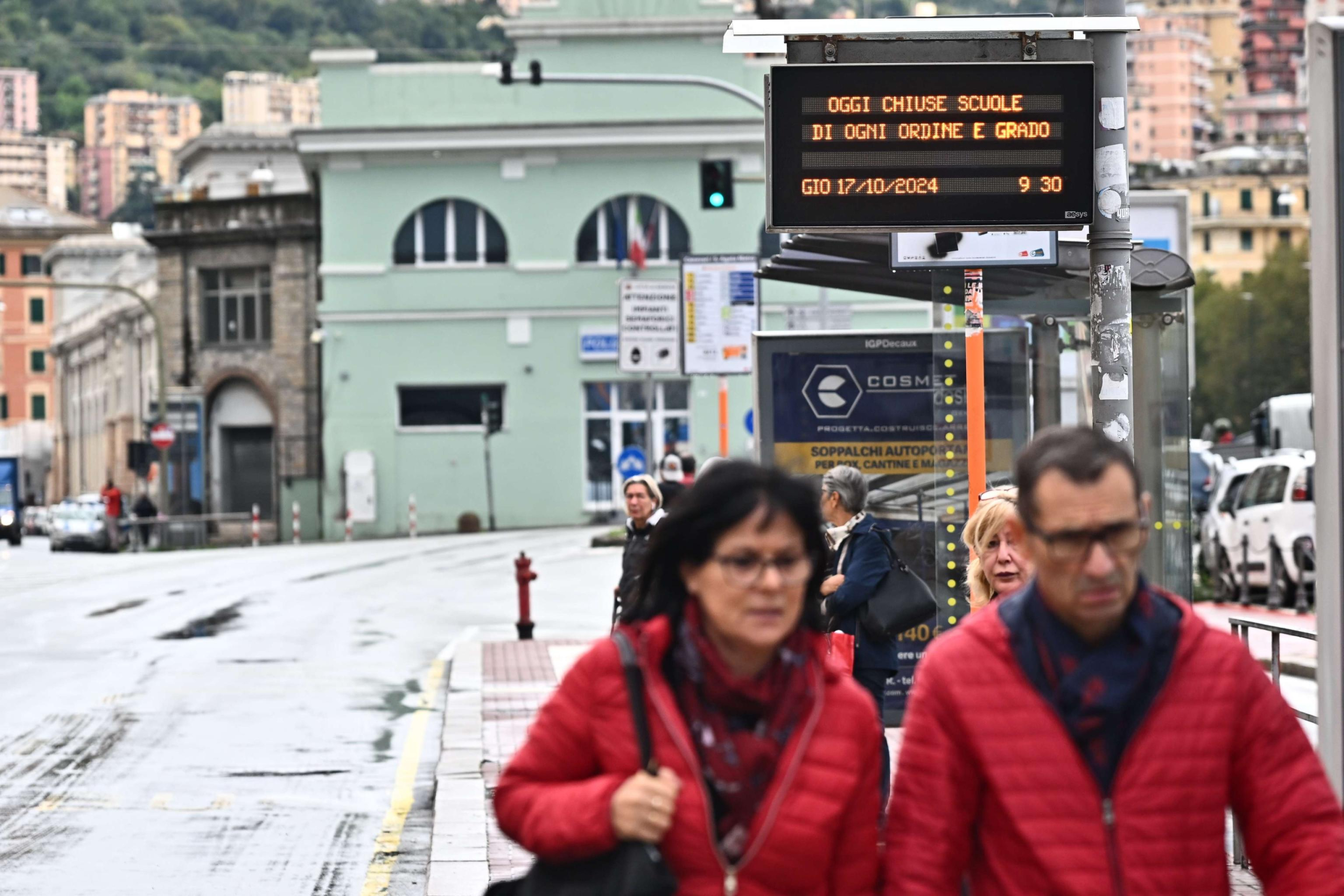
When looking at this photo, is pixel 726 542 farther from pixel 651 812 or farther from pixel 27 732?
pixel 27 732

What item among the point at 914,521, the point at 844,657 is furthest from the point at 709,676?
the point at 914,521

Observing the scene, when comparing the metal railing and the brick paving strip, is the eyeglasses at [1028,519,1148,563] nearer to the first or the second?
the brick paving strip

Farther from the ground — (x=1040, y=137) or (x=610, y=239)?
(x=610, y=239)

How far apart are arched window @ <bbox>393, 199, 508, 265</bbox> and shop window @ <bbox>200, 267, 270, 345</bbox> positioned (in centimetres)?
580

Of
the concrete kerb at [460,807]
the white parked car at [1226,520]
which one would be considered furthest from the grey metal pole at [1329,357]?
the white parked car at [1226,520]

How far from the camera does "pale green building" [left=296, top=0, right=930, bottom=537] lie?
51.6 meters

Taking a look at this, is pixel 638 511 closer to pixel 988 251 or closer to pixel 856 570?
pixel 988 251

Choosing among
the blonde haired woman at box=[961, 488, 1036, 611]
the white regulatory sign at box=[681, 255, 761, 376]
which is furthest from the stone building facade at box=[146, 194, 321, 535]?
the blonde haired woman at box=[961, 488, 1036, 611]

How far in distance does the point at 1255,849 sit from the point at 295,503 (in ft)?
168

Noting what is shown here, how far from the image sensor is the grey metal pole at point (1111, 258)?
7.87 m

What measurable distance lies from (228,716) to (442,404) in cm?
3716

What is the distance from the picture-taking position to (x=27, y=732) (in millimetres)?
14344

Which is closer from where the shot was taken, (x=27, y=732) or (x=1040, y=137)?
(x=1040, y=137)

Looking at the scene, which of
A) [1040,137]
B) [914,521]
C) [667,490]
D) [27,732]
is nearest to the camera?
[1040,137]
